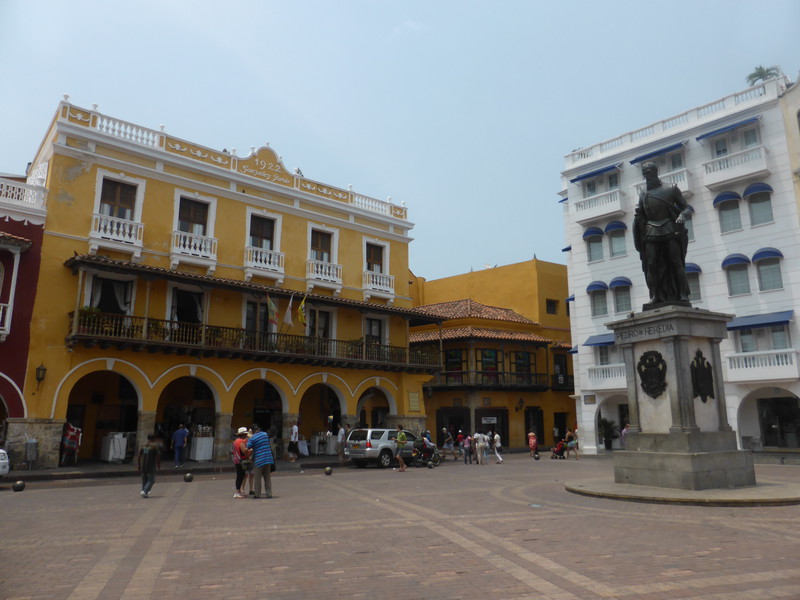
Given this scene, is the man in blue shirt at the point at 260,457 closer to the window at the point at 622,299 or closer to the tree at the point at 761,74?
the window at the point at 622,299

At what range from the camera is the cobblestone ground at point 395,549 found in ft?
19.2

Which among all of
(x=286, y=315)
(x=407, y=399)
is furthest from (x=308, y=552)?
(x=407, y=399)

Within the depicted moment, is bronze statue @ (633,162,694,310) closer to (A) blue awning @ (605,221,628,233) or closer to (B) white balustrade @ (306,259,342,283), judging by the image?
(B) white balustrade @ (306,259,342,283)

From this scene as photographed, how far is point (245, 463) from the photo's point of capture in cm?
1314

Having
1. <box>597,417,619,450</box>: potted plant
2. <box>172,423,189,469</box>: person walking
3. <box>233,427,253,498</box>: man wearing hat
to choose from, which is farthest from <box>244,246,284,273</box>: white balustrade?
<box>597,417,619,450</box>: potted plant

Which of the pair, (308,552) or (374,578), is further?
(308,552)

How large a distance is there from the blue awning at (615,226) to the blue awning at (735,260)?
5263 millimetres

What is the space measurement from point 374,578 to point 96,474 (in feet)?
51.7

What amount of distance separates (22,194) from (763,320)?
95.2 feet

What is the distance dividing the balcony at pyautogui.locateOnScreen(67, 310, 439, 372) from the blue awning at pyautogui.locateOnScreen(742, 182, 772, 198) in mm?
16153

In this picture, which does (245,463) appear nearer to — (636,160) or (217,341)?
(217,341)

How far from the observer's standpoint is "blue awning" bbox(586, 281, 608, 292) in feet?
103

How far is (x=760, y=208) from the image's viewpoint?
2661cm

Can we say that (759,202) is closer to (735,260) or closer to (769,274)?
(735,260)
